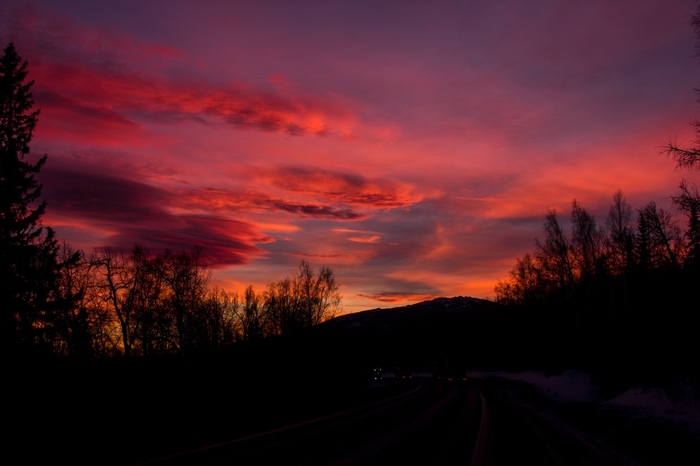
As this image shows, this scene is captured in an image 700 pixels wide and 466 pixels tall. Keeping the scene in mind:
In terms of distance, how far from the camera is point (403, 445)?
12086mm

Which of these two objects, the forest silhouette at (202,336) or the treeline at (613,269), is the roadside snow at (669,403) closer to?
the forest silhouette at (202,336)

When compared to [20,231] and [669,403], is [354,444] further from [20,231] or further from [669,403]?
[20,231]

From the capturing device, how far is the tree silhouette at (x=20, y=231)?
25.8 m

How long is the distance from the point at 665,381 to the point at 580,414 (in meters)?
4.82

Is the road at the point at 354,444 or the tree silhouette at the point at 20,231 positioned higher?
the tree silhouette at the point at 20,231

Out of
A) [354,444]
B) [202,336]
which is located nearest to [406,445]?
[354,444]

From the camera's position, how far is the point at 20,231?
1098 inches

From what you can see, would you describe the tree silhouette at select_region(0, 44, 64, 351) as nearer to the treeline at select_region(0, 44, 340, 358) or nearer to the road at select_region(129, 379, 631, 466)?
the treeline at select_region(0, 44, 340, 358)

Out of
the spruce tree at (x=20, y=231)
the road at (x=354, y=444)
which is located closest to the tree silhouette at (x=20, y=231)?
the spruce tree at (x=20, y=231)

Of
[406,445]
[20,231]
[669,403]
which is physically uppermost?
[20,231]

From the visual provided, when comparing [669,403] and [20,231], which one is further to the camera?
[20,231]

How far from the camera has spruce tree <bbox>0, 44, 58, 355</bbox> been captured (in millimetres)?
25719

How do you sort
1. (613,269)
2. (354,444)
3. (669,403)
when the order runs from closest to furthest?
(354,444) → (669,403) → (613,269)

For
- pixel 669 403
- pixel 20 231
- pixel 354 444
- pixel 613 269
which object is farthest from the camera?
pixel 613 269
